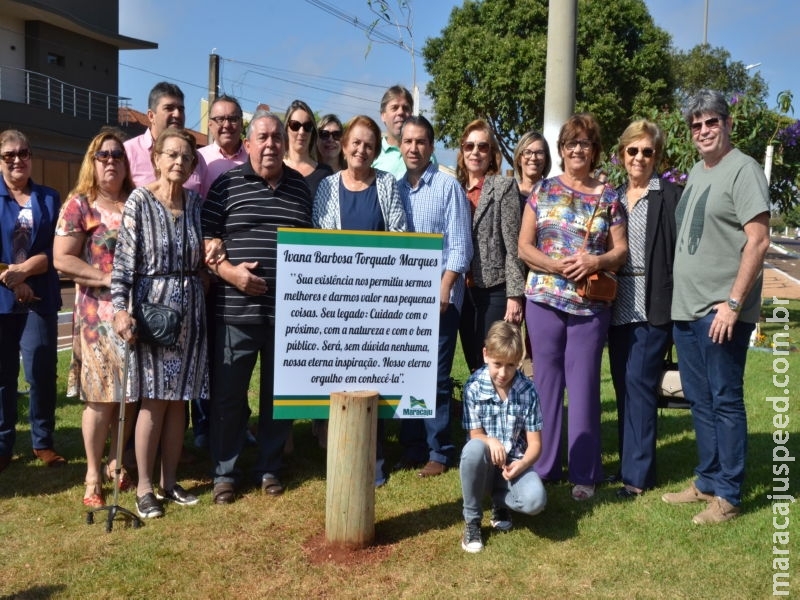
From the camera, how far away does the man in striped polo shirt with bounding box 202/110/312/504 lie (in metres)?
4.80

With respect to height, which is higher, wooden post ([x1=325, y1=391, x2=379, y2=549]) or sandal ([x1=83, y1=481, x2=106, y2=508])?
wooden post ([x1=325, y1=391, x2=379, y2=549])

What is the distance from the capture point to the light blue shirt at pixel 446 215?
17.2 ft

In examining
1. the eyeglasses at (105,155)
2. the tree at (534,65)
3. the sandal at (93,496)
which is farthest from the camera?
the tree at (534,65)

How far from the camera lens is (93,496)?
16.4ft

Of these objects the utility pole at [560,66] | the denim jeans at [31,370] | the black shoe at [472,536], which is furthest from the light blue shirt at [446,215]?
the utility pole at [560,66]

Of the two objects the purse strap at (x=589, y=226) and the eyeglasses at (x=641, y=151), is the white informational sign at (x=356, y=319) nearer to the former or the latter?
the purse strap at (x=589, y=226)

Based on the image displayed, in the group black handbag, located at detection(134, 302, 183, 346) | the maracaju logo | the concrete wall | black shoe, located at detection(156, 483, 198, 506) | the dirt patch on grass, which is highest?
the concrete wall

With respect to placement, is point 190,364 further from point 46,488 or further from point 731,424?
point 731,424

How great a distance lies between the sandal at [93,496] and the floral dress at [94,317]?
576 millimetres

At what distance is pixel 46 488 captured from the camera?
532 centimetres

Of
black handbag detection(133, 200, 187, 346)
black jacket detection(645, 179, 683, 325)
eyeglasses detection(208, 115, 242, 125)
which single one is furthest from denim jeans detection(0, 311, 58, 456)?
black jacket detection(645, 179, 683, 325)

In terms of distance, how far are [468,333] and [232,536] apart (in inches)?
86.3

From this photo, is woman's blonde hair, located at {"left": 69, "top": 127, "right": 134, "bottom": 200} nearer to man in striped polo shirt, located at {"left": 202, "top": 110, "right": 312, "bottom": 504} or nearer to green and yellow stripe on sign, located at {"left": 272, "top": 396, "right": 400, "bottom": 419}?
man in striped polo shirt, located at {"left": 202, "top": 110, "right": 312, "bottom": 504}

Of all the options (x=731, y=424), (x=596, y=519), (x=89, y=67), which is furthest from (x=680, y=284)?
(x=89, y=67)
